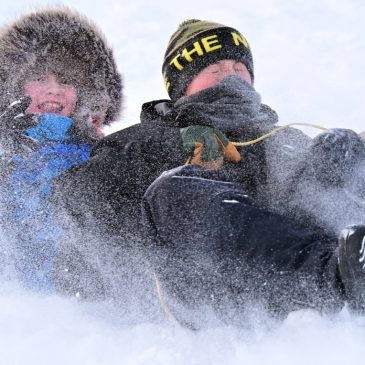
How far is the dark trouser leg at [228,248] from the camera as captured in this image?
0.92 m

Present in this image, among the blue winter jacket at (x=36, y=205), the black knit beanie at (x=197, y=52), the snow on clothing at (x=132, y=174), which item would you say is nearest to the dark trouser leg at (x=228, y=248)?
the snow on clothing at (x=132, y=174)

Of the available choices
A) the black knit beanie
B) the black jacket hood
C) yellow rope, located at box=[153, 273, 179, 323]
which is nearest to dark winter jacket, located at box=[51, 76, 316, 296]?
yellow rope, located at box=[153, 273, 179, 323]

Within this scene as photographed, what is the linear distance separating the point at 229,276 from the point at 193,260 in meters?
0.08

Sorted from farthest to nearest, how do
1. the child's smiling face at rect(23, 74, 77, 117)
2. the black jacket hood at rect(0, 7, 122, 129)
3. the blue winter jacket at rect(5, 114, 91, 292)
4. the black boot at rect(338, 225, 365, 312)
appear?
the black jacket hood at rect(0, 7, 122, 129) < the child's smiling face at rect(23, 74, 77, 117) < the blue winter jacket at rect(5, 114, 91, 292) < the black boot at rect(338, 225, 365, 312)

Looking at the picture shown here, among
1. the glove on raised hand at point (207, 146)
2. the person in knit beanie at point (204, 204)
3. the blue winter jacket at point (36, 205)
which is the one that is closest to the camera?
the person in knit beanie at point (204, 204)

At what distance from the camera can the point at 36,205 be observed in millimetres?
1469

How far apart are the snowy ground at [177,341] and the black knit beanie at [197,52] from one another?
87 cm

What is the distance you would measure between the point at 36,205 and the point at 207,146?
50 centimetres

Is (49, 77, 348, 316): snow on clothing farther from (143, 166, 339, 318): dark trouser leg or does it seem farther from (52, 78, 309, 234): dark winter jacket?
(143, 166, 339, 318): dark trouser leg

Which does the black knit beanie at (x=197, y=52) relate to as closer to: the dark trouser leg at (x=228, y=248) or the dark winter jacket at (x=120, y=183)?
the dark winter jacket at (x=120, y=183)

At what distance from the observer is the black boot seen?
0.84m

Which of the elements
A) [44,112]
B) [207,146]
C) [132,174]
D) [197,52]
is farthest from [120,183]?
[197,52]

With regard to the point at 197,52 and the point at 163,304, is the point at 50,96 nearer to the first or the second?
the point at 197,52

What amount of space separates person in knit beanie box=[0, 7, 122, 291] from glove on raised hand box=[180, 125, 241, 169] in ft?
1.26
